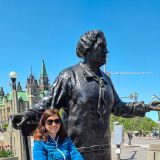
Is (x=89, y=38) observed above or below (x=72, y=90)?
above

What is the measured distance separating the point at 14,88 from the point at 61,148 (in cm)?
1402

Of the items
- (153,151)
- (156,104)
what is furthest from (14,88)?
→ (156,104)

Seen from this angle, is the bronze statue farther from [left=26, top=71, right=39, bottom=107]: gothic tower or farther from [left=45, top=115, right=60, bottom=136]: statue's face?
[left=26, top=71, right=39, bottom=107]: gothic tower

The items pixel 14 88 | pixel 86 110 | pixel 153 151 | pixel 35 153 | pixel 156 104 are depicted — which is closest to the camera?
pixel 35 153

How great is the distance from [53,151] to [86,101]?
2.23 ft

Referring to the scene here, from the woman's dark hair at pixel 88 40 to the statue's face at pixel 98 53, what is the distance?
36 mm

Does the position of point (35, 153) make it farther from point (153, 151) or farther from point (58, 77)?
point (153, 151)

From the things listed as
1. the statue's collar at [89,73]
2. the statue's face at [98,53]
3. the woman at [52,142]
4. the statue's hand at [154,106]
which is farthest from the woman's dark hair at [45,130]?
the statue's hand at [154,106]

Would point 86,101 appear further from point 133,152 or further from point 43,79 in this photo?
point 43,79

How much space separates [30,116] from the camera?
344cm

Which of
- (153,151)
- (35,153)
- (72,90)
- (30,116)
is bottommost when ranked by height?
(153,151)

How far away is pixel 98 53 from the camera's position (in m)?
3.59

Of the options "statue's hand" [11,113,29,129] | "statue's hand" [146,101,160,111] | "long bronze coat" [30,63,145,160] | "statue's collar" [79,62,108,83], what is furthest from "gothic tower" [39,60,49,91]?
"statue's hand" [11,113,29,129]

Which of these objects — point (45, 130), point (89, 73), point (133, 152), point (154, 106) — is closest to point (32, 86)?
point (133, 152)
